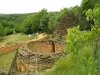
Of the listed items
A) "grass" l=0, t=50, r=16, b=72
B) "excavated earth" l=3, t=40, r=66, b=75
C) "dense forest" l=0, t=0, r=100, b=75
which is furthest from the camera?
"grass" l=0, t=50, r=16, b=72

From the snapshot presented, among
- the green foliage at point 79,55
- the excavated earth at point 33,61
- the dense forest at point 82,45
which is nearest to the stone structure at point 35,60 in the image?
the excavated earth at point 33,61

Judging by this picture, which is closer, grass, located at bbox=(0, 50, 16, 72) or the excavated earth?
the excavated earth

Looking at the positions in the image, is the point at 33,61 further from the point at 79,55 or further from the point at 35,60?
the point at 79,55

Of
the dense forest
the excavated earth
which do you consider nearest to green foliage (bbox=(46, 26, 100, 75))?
the dense forest

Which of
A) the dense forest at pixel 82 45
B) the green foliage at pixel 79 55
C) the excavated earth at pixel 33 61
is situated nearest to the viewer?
the dense forest at pixel 82 45

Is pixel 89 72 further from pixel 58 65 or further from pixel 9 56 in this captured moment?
pixel 9 56

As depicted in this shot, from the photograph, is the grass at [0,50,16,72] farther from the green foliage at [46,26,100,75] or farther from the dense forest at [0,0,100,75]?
the green foliage at [46,26,100,75]

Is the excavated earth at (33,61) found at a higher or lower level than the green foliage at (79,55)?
lower

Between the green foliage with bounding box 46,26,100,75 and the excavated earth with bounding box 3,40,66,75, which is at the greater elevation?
the green foliage with bounding box 46,26,100,75

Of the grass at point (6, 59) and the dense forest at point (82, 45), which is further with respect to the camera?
the grass at point (6, 59)

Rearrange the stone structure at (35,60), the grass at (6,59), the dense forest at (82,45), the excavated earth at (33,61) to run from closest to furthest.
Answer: the dense forest at (82,45) → the excavated earth at (33,61) → the stone structure at (35,60) → the grass at (6,59)

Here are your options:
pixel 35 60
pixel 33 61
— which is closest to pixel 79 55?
pixel 35 60

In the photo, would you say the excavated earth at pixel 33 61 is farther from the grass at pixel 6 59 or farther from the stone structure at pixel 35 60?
the grass at pixel 6 59

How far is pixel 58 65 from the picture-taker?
12906mm
